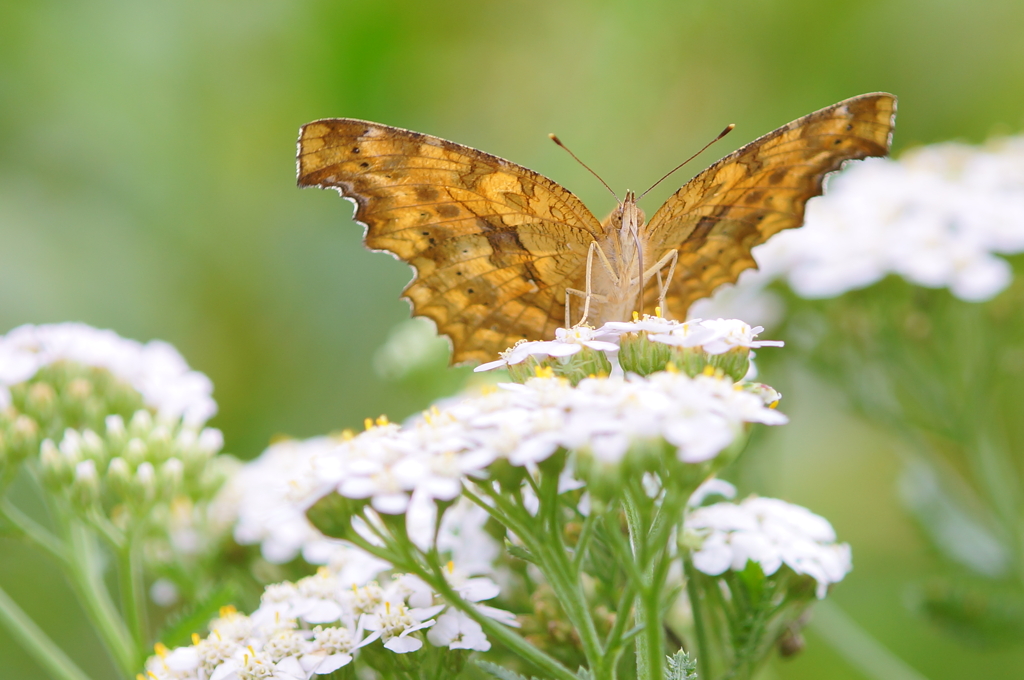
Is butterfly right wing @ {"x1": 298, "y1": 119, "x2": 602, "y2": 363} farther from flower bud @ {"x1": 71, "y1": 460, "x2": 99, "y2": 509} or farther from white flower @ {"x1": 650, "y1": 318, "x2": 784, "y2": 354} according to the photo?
flower bud @ {"x1": 71, "y1": 460, "x2": 99, "y2": 509}

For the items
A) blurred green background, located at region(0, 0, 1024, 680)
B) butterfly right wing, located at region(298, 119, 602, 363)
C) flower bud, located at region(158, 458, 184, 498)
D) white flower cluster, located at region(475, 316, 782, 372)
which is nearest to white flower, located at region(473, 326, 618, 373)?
white flower cluster, located at region(475, 316, 782, 372)

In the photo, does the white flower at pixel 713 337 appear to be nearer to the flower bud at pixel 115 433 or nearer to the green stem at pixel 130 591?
the green stem at pixel 130 591

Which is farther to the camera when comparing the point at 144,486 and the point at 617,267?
the point at 617,267

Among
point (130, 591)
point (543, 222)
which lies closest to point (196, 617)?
point (130, 591)

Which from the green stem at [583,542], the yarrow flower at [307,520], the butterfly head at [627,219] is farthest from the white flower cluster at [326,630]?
the butterfly head at [627,219]

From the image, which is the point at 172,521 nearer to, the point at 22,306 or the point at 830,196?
the point at 22,306

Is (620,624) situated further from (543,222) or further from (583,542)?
(543,222)
